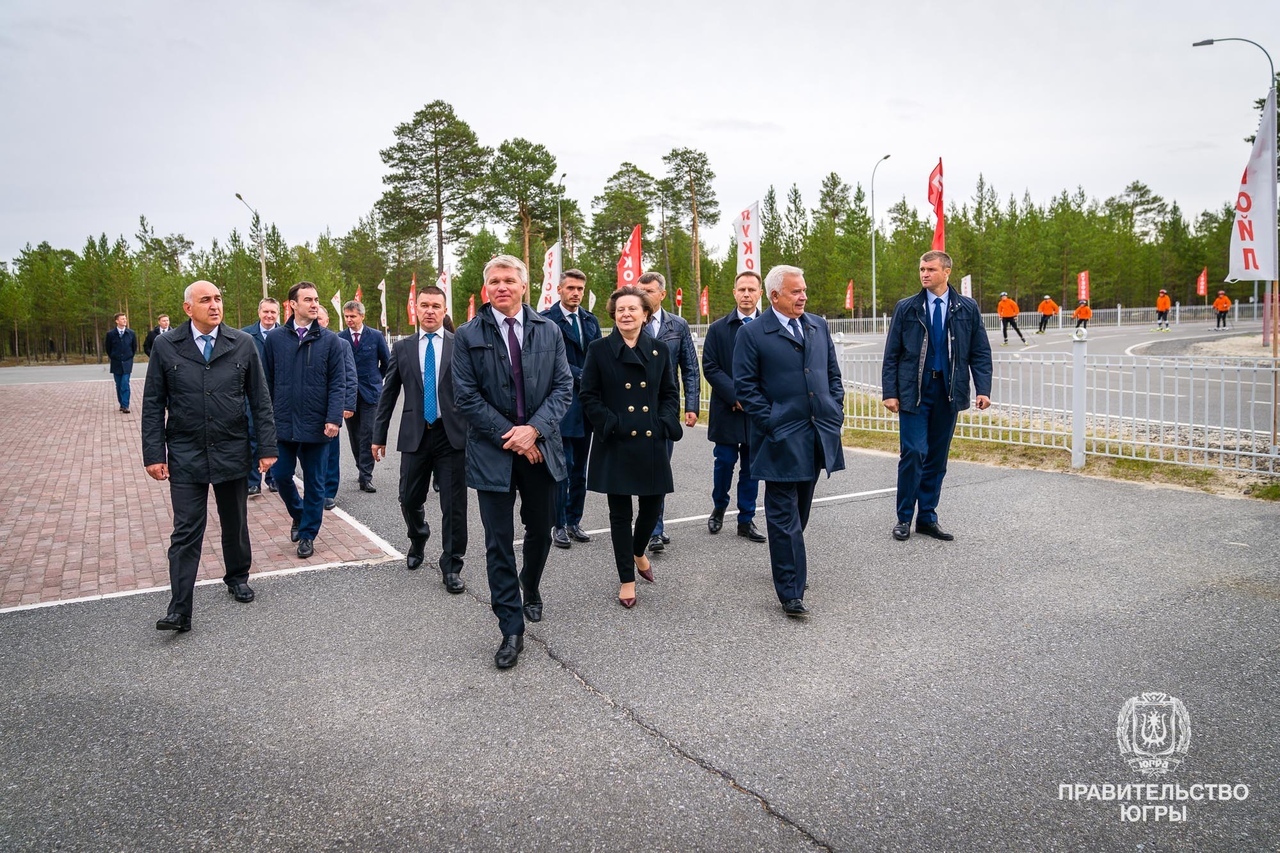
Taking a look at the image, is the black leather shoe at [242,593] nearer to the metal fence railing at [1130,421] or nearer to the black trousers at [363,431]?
the black trousers at [363,431]

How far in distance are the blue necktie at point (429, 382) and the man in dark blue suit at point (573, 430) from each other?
1.03 meters

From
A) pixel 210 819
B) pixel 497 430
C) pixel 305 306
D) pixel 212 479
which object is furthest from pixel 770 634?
pixel 305 306

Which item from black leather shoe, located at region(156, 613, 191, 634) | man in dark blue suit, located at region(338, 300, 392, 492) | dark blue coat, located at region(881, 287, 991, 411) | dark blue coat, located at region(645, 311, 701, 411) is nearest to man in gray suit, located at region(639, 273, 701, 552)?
Answer: dark blue coat, located at region(645, 311, 701, 411)

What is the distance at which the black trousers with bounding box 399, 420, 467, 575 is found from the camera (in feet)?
17.9

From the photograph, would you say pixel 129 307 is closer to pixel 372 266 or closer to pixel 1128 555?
pixel 372 266

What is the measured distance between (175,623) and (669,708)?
3042mm

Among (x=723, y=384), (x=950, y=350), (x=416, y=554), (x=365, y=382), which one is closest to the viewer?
(x=416, y=554)

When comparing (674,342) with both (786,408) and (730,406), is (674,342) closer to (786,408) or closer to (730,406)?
(730,406)

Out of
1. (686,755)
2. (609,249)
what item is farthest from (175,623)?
(609,249)

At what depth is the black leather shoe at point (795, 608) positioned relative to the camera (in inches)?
182

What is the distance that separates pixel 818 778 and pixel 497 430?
88.0 inches

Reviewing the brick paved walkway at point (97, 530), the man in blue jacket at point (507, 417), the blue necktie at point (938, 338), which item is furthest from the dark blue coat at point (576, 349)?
the blue necktie at point (938, 338)

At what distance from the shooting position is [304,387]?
6.71 metres

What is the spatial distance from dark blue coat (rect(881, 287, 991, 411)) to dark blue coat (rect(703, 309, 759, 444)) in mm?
1193
